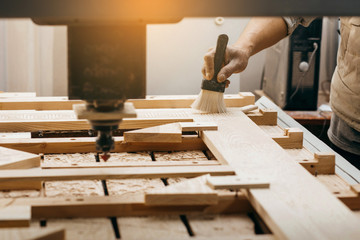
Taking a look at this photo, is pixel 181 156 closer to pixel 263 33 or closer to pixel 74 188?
pixel 74 188

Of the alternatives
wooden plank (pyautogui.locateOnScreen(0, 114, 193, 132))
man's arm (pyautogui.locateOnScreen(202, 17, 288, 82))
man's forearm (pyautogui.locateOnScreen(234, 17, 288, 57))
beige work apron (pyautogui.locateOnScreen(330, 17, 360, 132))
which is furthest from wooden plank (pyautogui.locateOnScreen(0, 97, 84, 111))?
beige work apron (pyautogui.locateOnScreen(330, 17, 360, 132))

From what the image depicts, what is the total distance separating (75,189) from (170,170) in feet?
0.72

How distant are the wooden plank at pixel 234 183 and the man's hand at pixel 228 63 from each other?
0.64m

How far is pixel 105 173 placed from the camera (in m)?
1.15

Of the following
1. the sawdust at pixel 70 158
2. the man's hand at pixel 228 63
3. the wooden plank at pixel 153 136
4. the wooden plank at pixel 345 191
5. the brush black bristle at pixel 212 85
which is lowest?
the wooden plank at pixel 345 191

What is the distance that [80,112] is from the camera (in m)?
1.06

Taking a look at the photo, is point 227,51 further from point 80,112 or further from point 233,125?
point 80,112

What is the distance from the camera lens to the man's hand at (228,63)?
5.62ft

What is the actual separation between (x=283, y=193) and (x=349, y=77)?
1.05 meters

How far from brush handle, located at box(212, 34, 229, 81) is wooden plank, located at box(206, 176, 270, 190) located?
0.65 metres

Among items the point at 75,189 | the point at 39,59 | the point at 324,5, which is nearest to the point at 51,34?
the point at 39,59

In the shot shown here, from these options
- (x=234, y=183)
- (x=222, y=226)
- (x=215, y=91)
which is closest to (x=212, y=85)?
(x=215, y=91)

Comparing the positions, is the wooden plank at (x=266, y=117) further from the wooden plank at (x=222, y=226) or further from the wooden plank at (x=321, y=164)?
the wooden plank at (x=222, y=226)

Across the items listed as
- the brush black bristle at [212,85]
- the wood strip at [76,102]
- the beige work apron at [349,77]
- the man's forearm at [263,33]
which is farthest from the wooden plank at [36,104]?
the beige work apron at [349,77]
